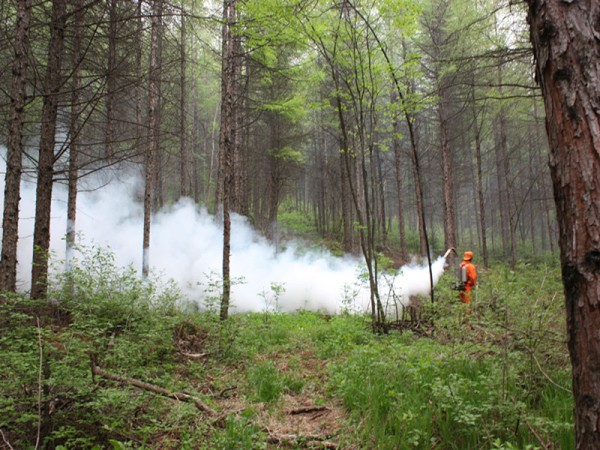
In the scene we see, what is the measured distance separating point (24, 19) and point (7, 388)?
4.73 meters

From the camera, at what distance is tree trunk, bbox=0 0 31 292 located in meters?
4.84

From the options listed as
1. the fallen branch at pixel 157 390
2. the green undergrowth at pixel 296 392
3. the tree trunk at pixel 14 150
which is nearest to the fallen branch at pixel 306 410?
the green undergrowth at pixel 296 392

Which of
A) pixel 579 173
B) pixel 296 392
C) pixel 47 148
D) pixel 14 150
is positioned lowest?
pixel 296 392

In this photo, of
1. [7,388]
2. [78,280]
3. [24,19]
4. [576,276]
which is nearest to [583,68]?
[576,276]

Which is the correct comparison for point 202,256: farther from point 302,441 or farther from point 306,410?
point 302,441

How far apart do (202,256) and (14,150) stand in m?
8.67

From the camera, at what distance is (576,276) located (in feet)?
5.74

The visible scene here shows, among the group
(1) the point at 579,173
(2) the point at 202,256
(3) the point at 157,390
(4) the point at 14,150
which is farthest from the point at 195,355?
(2) the point at 202,256

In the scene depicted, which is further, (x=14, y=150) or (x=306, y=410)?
(x=14, y=150)

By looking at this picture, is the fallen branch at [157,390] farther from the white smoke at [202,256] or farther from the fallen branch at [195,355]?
the white smoke at [202,256]

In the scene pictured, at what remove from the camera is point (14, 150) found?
4879 millimetres

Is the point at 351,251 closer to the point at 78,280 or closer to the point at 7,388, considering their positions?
the point at 78,280

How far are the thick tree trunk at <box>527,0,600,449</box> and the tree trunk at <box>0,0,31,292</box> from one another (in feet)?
19.7

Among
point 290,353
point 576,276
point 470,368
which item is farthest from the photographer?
point 290,353
